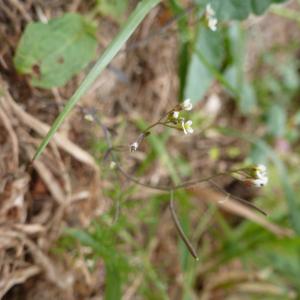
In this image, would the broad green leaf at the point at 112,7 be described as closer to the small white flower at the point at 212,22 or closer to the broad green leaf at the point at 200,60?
the broad green leaf at the point at 200,60

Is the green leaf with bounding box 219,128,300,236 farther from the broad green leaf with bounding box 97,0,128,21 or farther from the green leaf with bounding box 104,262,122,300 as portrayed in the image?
the green leaf with bounding box 104,262,122,300

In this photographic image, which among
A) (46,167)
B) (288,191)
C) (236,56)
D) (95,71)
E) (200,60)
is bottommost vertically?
(288,191)

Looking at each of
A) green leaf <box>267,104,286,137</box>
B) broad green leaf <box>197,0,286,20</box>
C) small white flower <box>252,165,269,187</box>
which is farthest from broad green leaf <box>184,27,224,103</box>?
green leaf <box>267,104,286,137</box>

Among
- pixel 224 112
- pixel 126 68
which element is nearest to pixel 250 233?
pixel 224 112

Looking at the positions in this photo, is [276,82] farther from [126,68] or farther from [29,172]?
[29,172]

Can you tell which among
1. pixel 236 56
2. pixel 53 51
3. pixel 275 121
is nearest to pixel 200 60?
pixel 236 56

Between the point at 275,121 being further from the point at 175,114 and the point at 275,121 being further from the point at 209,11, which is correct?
the point at 175,114
